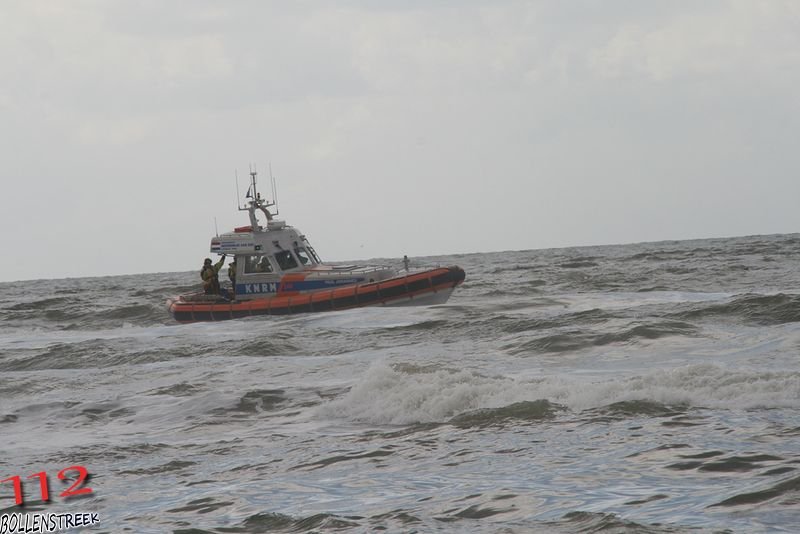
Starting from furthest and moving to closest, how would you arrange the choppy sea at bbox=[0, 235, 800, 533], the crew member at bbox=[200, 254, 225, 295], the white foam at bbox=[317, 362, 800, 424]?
the crew member at bbox=[200, 254, 225, 295], the white foam at bbox=[317, 362, 800, 424], the choppy sea at bbox=[0, 235, 800, 533]

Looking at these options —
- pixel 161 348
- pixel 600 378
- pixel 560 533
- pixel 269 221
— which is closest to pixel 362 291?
pixel 269 221

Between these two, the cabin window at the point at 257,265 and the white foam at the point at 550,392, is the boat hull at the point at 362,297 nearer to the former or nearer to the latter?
the cabin window at the point at 257,265

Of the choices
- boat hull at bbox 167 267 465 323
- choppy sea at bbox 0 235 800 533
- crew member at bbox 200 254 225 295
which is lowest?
choppy sea at bbox 0 235 800 533

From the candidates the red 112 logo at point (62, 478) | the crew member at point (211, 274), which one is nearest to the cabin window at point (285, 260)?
the crew member at point (211, 274)

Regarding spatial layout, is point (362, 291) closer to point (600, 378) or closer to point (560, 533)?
point (600, 378)

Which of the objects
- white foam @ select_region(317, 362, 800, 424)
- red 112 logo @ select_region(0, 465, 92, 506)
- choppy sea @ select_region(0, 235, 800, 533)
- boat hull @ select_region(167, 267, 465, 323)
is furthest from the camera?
boat hull @ select_region(167, 267, 465, 323)

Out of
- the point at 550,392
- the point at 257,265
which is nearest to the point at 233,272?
the point at 257,265

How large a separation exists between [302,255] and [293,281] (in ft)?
2.58

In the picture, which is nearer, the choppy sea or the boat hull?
the choppy sea

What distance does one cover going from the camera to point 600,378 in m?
11.0

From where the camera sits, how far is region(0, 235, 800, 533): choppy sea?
6.17 metres

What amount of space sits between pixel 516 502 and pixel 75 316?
25325 mm

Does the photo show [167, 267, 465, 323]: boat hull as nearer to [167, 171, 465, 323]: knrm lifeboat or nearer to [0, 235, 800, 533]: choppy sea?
[167, 171, 465, 323]: knrm lifeboat

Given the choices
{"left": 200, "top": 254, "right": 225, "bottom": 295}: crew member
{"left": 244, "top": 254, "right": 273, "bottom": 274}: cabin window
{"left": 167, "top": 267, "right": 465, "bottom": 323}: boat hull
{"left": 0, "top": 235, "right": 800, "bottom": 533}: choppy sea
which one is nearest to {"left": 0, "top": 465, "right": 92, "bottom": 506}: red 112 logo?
{"left": 0, "top": 235, "right": 800, "bottom": 533}: choppy sea
